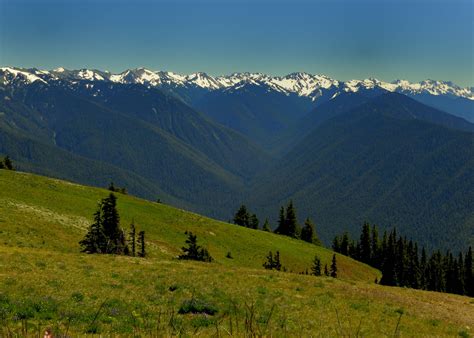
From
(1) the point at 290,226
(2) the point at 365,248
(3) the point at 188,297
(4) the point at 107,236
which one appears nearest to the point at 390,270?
(2) the point at 365,248

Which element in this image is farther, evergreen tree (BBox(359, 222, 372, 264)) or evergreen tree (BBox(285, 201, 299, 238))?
evergreen tree (BBox(359, 222, 372, 264))

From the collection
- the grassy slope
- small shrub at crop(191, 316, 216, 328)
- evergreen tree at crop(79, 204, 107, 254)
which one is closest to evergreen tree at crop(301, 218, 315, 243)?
evergreen tree at crop(79, 204, 107, 254)

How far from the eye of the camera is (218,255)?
288 ft

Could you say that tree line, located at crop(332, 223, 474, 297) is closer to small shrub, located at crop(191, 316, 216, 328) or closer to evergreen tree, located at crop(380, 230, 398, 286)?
evergreen tree, located at crop(380, 230, 398, 286)

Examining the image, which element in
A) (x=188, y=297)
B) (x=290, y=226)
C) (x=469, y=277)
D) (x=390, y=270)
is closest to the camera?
(x=188, y=297)

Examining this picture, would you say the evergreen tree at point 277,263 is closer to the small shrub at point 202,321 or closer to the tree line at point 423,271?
the tree line at point 423,271

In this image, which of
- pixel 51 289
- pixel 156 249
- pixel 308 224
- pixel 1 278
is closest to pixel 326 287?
pixel 51 289

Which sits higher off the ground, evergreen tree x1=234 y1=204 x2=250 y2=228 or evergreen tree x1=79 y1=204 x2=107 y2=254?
evergreen tree x1=234 y1=204 x2=250 y2=228

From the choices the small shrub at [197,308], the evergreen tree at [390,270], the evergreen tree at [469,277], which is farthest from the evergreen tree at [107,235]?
the evergreen tree at [469,277]

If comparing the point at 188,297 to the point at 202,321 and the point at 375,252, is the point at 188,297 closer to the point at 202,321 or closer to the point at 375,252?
the point at 202,321

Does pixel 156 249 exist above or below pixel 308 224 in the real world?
below

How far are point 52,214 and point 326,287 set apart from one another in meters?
54.9

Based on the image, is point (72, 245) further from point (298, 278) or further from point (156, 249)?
point (298, 278)

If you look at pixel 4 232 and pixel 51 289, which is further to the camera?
pixel 4 232
